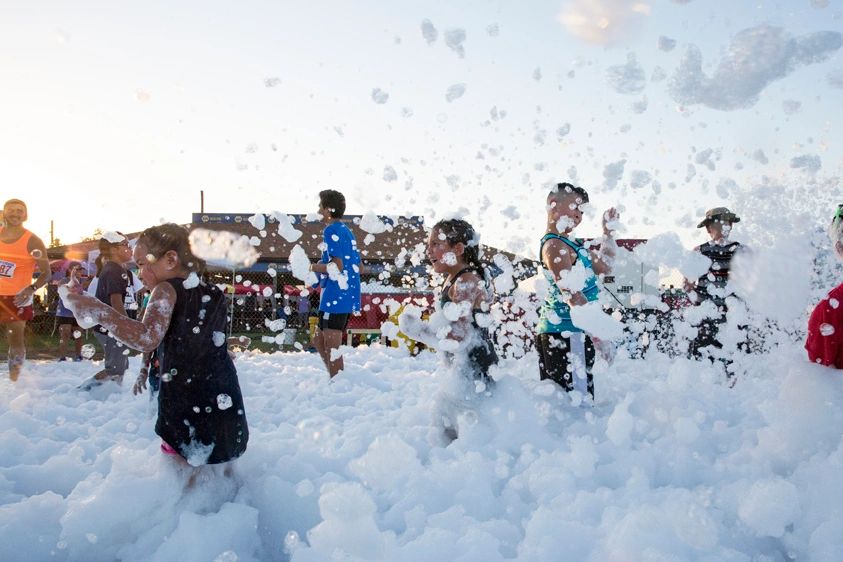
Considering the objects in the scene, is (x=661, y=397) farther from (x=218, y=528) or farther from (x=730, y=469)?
(x=218, y=528)

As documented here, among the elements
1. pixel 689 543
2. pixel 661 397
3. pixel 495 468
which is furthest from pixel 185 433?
pixel 661 397

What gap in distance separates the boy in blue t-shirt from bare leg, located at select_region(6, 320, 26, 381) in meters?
3.14

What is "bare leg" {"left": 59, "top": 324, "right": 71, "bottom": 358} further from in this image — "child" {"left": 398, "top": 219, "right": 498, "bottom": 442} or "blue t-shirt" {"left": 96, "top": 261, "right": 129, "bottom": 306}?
"child" {"left": 398, "top": 219, "right": 498, "bottom": 442}

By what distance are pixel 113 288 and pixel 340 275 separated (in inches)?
91.5

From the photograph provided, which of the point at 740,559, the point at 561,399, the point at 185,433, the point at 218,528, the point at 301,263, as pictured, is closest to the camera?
the point at 740,559

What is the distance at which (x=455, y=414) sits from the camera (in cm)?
339

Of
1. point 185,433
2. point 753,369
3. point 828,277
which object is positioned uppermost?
point 828,277

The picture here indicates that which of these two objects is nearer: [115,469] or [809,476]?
[809,476]

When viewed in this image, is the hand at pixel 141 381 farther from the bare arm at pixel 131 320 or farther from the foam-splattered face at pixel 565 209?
the foam-splattered face at pixel 565 209

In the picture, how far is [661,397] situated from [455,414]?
1689 mm

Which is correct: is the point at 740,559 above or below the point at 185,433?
below

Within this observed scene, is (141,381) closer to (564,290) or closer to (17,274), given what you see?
(17,274)

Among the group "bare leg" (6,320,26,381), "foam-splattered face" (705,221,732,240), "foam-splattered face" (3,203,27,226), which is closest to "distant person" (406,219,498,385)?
"foam-splattered face" (705,221,732,240)

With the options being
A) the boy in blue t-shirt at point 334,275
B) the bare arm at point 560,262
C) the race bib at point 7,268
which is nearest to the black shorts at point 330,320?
the boy in blue t-shirt at point 334,275
